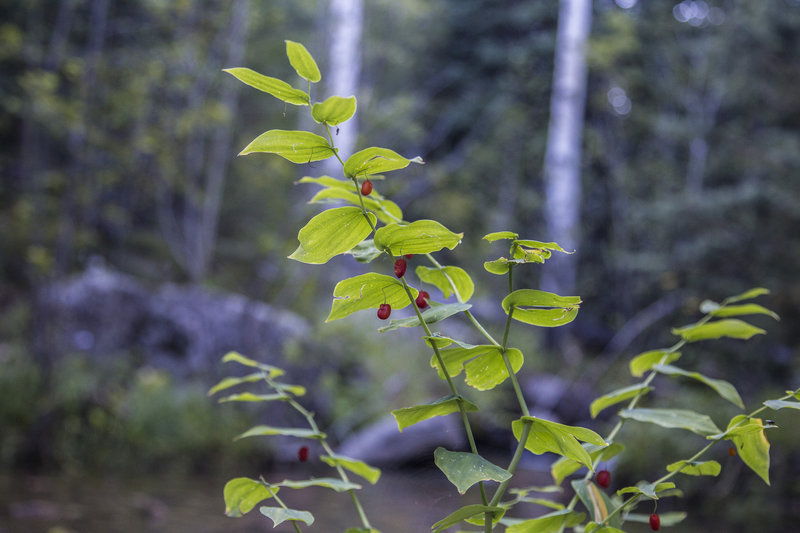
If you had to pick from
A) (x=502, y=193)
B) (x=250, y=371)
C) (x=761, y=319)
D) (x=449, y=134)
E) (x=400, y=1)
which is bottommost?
(x=250, y=371)

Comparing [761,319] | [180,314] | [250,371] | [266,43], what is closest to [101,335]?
[180,314]

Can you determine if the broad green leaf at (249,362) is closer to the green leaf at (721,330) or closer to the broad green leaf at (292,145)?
the broad green leaf at (292,145)

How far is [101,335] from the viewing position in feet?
18.2

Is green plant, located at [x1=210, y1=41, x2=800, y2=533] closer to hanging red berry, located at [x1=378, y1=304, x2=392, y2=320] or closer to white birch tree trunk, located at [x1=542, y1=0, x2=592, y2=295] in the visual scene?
hanging red berry, located at [x1=378, y1=304, x2=392, y2=320]

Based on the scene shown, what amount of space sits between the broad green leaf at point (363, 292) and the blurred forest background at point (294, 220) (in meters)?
3.68

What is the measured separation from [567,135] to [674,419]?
8.32 m

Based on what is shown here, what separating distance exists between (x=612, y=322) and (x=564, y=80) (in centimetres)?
361

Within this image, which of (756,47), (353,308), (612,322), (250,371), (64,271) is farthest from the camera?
(612,322)

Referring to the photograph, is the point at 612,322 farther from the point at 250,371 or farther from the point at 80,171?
the point at 80,171

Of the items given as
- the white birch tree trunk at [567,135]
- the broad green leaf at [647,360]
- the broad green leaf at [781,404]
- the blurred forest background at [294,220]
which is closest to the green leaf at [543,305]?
the broad green leaf at [781,404]

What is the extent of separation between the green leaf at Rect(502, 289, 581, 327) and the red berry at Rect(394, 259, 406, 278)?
0.12 m

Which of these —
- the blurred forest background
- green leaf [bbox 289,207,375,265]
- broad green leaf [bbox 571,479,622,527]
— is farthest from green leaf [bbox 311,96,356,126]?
the blurred forest background

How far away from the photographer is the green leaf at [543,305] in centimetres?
65

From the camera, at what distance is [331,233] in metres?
0.67
